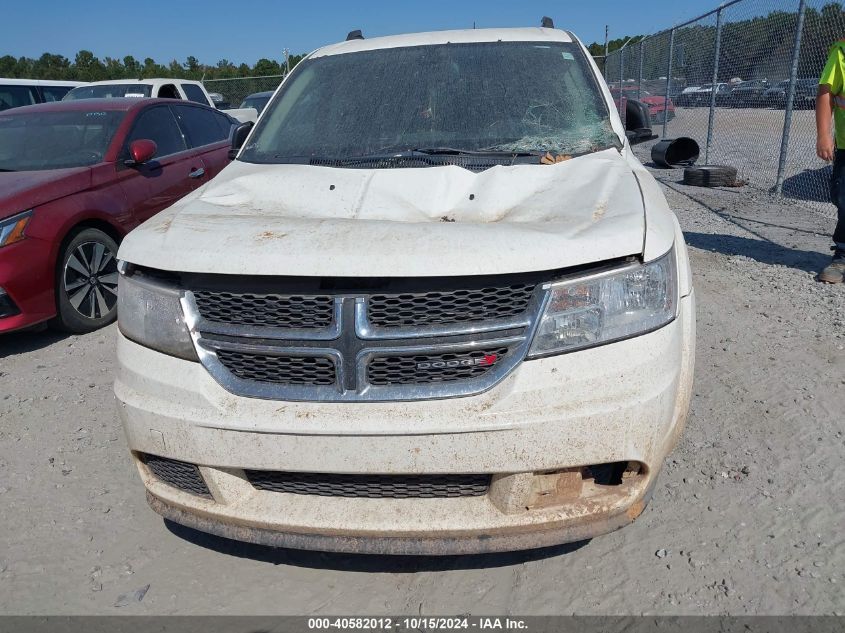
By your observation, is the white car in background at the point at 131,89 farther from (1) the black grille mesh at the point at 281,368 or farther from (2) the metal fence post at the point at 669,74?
(1) the black grille mesh at the point at 281,368

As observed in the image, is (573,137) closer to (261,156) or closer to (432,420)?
(261,156)

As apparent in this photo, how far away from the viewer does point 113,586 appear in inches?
98.6

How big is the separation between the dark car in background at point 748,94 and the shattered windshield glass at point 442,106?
24.6ft

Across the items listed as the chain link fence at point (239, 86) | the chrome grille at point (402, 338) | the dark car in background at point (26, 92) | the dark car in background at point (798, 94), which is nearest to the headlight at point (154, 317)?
the chrome grille at point (402, 338)

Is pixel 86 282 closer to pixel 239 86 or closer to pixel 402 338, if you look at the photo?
pixel 402 338

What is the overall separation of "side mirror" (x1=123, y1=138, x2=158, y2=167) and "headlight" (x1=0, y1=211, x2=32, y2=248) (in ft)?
3.70

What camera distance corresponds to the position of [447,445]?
1.99 m

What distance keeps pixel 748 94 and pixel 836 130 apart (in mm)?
5430

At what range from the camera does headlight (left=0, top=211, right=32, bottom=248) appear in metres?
4.55

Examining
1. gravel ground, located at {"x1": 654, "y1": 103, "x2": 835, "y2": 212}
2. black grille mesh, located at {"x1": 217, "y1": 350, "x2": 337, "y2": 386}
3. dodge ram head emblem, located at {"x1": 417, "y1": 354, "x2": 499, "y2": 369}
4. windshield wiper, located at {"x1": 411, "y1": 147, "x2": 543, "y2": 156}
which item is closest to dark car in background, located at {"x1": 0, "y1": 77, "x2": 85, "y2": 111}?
gravel ground, located at {"x1": 654, "y1": 103, "x2": 835, "y2": 212}

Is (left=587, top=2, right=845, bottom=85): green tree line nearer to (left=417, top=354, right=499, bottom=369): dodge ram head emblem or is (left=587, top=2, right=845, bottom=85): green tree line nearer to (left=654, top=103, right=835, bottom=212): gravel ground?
(left=654, top=103, right=835, bottom=212): gravel ground

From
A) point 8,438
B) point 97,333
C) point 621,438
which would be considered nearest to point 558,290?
point 621,438

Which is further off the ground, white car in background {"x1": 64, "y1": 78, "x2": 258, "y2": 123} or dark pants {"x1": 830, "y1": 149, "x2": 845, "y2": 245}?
white car in background {"x1": 64, "y1": 78, "x2": 258, "y2": 123}

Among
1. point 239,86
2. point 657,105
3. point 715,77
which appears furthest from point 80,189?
point 239,86
